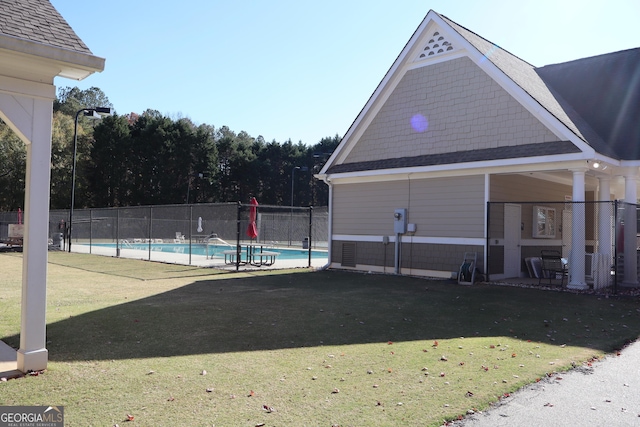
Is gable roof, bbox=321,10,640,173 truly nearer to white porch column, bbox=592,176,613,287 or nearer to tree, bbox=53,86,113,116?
white porch column, bbox=592,176,613,287

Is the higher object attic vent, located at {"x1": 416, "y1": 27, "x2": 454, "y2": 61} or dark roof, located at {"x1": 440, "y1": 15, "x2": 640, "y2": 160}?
attic vent, located at {"x1": 416, "y1": 27, "x2": 454, "y2": 61}

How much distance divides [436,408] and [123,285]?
9.57 metres

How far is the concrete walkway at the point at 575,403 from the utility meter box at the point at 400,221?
897cm

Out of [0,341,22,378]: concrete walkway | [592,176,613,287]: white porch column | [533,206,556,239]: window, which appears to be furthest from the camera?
[533,206,556,239]: window

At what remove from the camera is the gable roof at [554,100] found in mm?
11930

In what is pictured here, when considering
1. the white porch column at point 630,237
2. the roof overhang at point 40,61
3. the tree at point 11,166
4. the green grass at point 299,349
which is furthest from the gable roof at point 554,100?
the tree at point 11,166

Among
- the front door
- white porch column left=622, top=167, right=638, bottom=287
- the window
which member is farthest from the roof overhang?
the window

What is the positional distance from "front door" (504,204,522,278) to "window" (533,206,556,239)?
2.85 feet

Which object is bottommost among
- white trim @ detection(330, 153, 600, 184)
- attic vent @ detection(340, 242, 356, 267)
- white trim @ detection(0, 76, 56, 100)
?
attic vent @ detection(340, 242, 356, 267)

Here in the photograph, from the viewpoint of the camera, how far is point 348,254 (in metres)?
16.0

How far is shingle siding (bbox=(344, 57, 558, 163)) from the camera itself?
12727mm

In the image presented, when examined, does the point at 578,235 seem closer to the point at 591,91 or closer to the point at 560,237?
Answer: the point at 560,237

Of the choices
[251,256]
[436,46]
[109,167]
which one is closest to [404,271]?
[251,256]

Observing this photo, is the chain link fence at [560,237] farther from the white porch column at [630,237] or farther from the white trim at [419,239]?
the white trim at [419,239]
